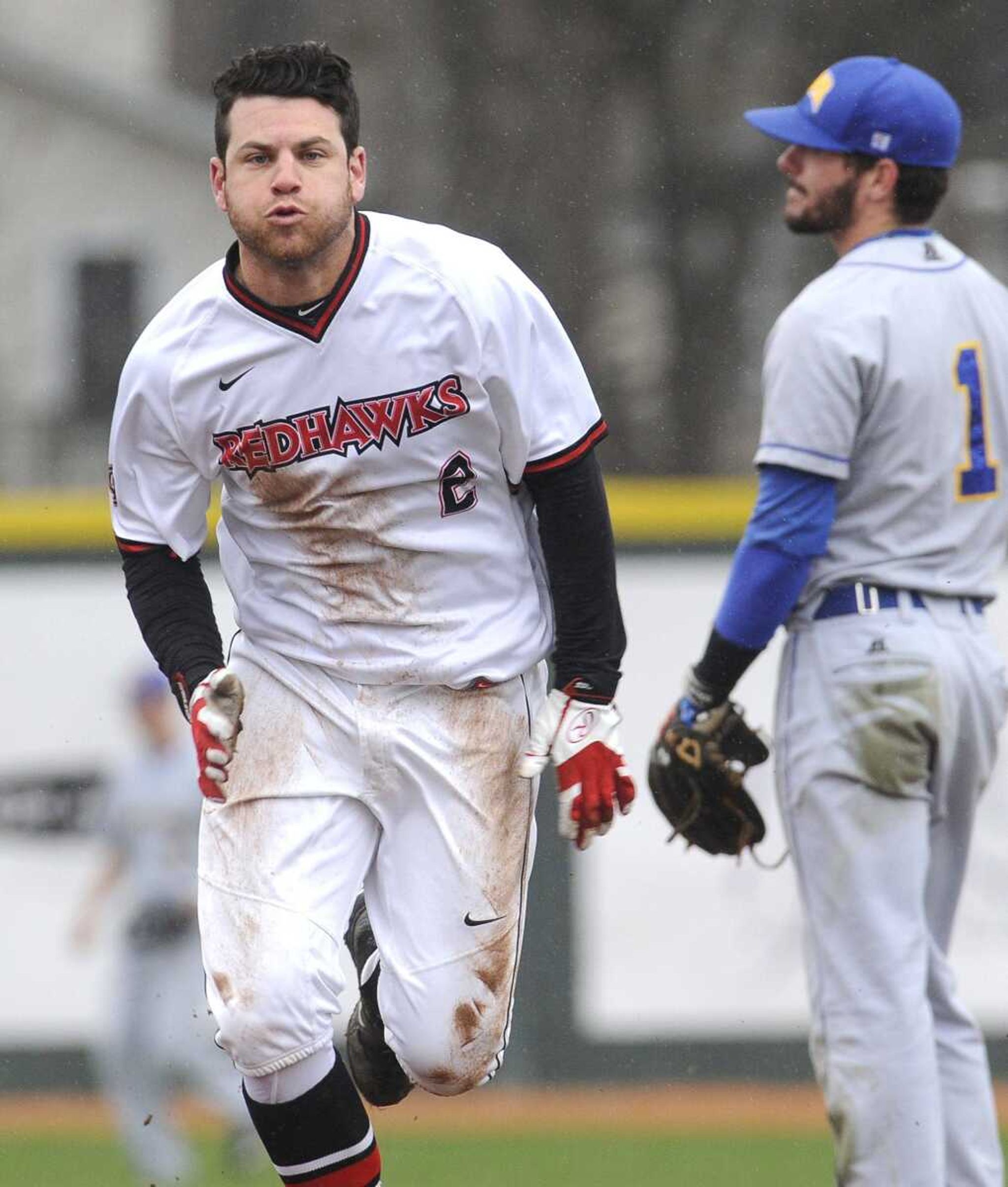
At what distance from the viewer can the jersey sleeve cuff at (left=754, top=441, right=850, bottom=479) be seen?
444 cm

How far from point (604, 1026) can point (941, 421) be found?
4.51 meters

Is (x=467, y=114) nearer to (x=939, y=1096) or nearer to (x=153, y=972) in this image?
(x=153, y=972)

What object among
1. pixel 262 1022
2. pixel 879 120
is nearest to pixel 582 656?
pixel 262 1022

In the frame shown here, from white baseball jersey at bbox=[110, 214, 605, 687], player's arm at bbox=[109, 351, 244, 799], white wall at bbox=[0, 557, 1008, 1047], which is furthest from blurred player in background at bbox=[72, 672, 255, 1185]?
white baseball jersey at bbox=[110, 214, 605, 687]

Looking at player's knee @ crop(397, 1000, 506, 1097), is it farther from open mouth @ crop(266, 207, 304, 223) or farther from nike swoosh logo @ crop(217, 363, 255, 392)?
open mouth @ crop(266, 207, 304, 223)

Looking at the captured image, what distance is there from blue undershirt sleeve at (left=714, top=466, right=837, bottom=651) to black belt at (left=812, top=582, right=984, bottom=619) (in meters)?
0.08

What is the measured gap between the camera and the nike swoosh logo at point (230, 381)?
408 centimetres

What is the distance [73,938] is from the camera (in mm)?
8586

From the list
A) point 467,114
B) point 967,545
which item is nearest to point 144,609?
Answer: point 967,545

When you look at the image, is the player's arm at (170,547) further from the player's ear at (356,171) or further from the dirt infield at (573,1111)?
the dirt infield at (573,1111)

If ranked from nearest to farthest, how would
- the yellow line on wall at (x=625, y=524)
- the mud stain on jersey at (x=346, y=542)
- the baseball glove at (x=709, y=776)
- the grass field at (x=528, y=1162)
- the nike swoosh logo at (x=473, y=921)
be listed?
the mud stain on jersey at (x=346, y=542)
the nike swoosh logo at (x=473, y=921)
the baseball glove at (x=709, y=776)
the grass field at (x=528, y=1162)
the yellow line on wall at (x=625, y=524)

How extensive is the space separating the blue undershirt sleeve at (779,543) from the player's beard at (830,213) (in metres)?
0.59

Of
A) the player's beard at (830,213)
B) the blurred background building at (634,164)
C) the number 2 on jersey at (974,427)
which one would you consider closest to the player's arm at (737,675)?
the number 2 on jersey at (974,427)

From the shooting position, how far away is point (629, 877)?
28.0 feet
